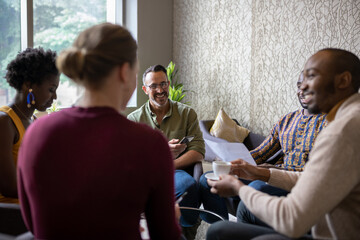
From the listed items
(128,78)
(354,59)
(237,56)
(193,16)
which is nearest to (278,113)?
(237,56)

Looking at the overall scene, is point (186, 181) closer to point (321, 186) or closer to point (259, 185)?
point (259, 185)

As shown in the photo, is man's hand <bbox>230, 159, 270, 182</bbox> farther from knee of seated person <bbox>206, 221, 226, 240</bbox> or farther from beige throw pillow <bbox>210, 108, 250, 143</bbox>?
beige throw pillow <bbox>210, 108, 250, 143</bbox>

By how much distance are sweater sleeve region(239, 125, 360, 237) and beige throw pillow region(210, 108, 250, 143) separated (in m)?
2.57

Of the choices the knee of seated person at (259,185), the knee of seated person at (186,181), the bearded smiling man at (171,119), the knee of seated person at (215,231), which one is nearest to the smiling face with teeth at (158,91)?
the bearded smiling man at (171,119)

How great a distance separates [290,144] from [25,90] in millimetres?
1976

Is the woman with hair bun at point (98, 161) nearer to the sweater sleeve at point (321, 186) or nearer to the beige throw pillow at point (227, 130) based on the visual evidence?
the sweater sleeve at point (321, 186)

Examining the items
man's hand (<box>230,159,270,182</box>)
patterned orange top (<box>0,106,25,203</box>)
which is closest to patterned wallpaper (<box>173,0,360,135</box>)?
man's hand (<box>230,159,270,182</box>)

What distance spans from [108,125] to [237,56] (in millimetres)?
3509

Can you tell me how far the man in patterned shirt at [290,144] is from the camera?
2.87m

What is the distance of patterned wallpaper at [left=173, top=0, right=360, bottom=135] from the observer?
3604 millimetres

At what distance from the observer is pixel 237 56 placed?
442cm

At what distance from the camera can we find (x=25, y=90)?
1.99 meters

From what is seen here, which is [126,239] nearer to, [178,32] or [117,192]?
[117,192]

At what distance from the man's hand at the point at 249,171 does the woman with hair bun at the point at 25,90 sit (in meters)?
1.04
